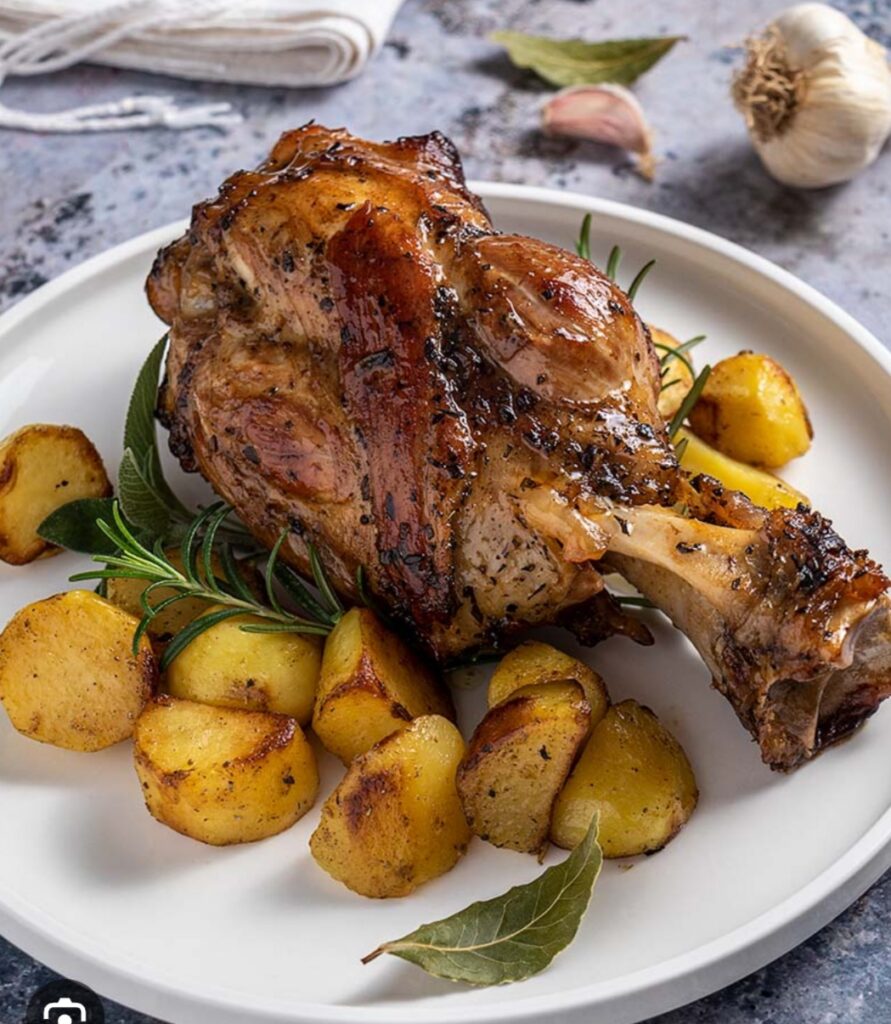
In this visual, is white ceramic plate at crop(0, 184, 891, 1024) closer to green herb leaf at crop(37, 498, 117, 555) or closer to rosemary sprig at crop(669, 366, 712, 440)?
green herb leaf at crop(37, 498, 117, 555)

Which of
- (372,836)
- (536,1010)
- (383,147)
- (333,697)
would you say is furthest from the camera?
(383,147)

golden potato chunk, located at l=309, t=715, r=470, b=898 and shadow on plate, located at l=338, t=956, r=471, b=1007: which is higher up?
golden potato chunk, located at l=309, t=715, r=470, b=898

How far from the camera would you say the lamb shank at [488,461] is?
2287 millimetres

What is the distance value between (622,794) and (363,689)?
447 millimetres

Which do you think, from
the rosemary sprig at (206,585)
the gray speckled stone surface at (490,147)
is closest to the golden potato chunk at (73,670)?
the rosemary sprig at (206,585)

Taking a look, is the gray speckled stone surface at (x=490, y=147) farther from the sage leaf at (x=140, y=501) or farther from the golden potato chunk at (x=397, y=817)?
the golden potato chunk at (x=397, y=817)

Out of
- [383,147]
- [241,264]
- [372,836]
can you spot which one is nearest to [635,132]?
[383,147]

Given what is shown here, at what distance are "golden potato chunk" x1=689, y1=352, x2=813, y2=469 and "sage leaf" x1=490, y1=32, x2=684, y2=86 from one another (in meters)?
1.67

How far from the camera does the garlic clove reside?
4.10m

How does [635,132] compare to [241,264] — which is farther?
[635,132]

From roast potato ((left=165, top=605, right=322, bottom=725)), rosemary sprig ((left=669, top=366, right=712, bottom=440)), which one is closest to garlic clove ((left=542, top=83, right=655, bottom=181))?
rosemary sprig ((left=669, top=366, right=712, bottom=440))

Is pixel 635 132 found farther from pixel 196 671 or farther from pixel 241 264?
pixel 196 671

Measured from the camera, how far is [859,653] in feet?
7.38

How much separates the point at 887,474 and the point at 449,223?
3.52ft
